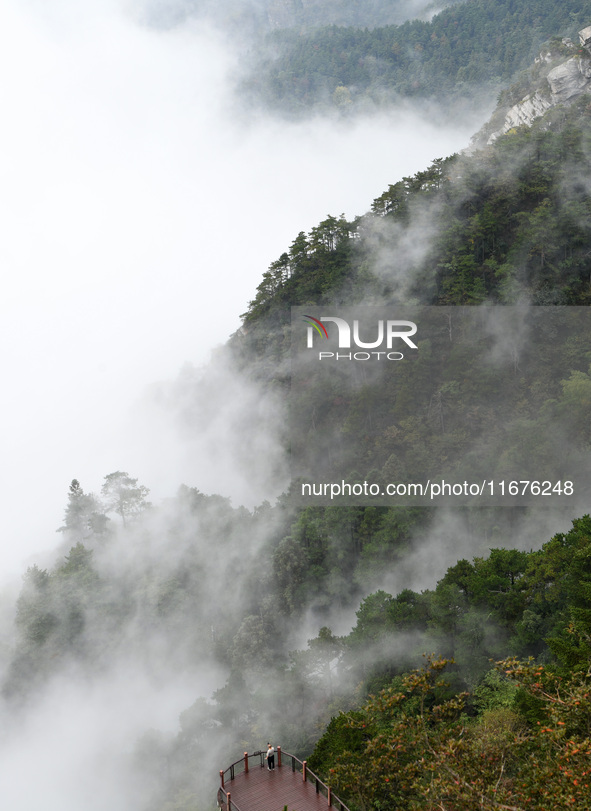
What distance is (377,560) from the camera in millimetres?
39312

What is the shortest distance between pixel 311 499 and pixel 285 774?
29.0 meters

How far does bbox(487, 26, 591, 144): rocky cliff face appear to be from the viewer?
60.5 m

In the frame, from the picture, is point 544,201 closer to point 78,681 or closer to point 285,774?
point 285,774

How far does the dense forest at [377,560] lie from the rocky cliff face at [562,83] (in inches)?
207

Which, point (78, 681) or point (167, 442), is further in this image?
point (167, 442)

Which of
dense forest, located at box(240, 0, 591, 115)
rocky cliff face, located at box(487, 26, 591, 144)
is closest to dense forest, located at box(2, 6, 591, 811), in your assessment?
rocky cliff face, located at box(487, 26, 591, 144)

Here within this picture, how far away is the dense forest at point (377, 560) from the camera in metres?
25.4

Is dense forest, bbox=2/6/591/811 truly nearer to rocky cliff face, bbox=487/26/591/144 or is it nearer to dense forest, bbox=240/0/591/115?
rocky cliff face, bbox=487/26/591/144

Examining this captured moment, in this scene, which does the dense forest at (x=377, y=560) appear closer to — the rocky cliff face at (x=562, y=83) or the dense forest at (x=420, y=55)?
the rocky cliff face at (x=562, y=83)

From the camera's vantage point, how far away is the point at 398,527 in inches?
1539

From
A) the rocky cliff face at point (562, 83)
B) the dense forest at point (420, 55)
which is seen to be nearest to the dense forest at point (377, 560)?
the rocky cliff face at point (562, 83)

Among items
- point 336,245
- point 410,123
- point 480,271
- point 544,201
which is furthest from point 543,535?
point 410,123

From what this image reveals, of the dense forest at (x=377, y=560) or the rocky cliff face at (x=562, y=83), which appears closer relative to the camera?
the dense forest at (x=377, y=560)

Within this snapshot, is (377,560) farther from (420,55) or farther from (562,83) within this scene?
(420,55)
